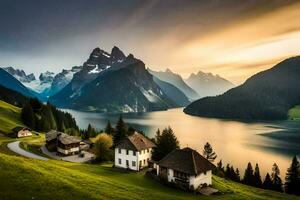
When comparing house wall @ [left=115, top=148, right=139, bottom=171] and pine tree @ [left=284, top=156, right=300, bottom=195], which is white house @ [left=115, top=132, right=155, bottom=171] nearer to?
house wall @ [left=115, top=148, right=139, bottom=171]

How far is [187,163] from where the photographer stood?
54.4 metres

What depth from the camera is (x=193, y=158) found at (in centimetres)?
5484

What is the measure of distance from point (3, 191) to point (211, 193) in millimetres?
34342

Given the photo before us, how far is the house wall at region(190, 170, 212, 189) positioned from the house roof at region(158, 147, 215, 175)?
96 cm

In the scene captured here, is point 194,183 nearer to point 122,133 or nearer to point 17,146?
point 122,133

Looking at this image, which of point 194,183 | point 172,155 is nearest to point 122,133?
point 172,155

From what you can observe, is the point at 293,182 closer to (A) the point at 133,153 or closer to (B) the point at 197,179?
(B) the point at 197,179

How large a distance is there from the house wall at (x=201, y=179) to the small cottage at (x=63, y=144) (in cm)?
4977

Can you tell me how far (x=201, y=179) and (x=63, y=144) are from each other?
50.9m

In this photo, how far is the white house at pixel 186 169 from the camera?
52.2m

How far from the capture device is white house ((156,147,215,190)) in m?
52.2

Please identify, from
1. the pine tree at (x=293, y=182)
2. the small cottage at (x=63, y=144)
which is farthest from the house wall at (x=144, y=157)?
the pine tree at (x=293, y=182)

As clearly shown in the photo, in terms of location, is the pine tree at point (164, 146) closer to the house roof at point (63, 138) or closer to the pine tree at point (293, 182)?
the house roof at point (63, 138)

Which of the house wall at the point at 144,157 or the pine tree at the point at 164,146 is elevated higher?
the pine tree at the point at 164,146
